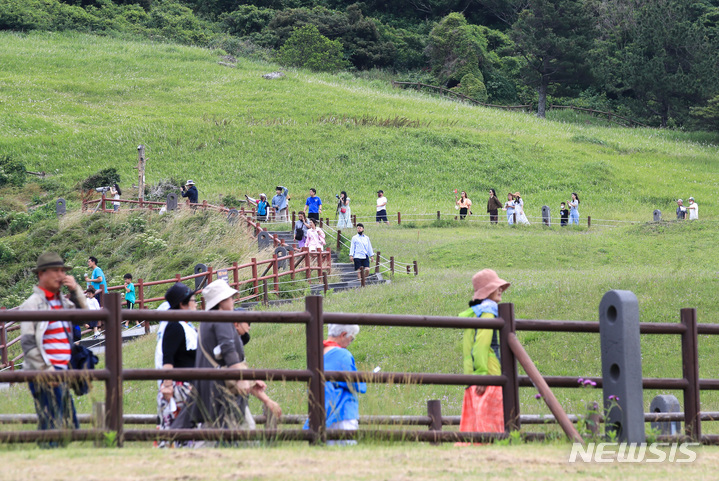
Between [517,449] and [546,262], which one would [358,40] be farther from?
[517,449]

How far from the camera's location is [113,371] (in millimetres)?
5793

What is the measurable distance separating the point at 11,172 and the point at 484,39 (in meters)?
51.8

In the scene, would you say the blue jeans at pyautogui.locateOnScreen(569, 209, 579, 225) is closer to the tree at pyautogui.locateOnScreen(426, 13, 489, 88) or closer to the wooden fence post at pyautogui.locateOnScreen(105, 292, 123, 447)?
the wooden fence post at pyautogui.locateOnScreen(105, 292, 123, 447)

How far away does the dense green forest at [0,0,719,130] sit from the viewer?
68500 millimetres

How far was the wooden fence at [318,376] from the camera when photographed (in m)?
5.77

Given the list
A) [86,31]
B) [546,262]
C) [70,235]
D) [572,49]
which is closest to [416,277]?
[546,262]

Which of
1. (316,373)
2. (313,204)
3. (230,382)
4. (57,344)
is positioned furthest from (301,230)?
(316,373)

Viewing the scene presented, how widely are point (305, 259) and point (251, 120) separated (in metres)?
35.9

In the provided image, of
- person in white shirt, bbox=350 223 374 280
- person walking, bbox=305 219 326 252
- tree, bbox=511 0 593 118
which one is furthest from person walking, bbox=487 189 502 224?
tree, bbox=511 0 593 118

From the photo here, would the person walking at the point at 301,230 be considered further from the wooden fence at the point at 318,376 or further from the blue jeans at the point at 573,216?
the wooden fence at the point at 318,376

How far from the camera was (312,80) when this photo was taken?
70.4m

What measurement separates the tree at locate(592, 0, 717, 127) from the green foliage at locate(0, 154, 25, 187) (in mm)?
50076

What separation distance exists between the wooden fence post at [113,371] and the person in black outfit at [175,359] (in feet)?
2.64

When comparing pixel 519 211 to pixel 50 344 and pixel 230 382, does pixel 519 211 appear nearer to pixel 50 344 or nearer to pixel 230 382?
pixel 230 382
